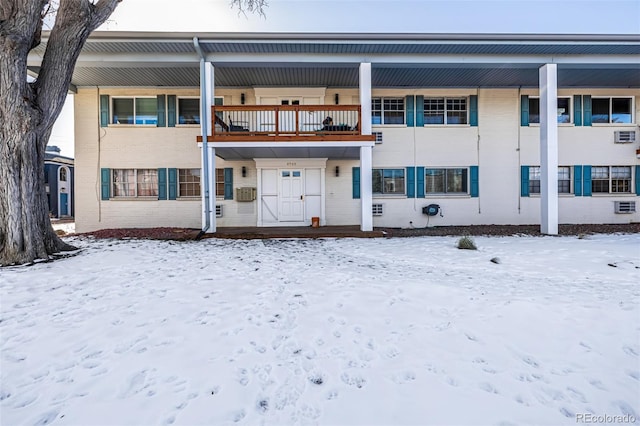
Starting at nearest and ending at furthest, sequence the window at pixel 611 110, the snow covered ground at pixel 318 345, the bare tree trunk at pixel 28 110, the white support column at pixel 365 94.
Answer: the snow covered ground at pixel 318 345
the bare tree trunk at pixel 28 110
the white support column at pixel 365 94
the window at pixel 611 110

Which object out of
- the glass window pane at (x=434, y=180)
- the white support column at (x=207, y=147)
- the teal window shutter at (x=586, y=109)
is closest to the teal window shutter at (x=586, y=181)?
the teal window shutter at (x=586, y=109)

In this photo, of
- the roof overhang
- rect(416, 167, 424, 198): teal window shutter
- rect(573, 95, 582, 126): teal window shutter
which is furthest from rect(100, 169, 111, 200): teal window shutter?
rect(573, 95, 582, 126): teal window shutter

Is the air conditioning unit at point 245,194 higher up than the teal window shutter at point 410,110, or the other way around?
the teal window shutter at point 410,110

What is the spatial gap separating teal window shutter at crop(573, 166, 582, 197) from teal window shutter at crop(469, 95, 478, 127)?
14.6 feet

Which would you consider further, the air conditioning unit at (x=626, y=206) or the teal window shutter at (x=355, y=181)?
the air conditioning unit at (x=626, y=206)

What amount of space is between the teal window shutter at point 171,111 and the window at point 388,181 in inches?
318

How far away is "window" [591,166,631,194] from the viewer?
→ 12016 mm

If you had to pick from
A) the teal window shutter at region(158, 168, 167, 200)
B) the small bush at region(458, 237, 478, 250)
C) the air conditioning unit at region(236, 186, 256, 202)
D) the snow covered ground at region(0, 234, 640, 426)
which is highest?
the teal window shutter at region(158, 168, 167, 200)

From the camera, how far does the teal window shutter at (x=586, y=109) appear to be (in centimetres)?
1188

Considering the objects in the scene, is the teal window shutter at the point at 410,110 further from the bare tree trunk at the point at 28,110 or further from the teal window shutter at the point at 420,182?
the bare tree trunk at the point at 28,110

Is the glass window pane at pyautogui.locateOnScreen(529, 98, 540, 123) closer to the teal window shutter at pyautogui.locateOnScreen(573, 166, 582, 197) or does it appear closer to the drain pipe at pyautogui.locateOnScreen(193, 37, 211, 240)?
the teal window shutter at pyautogui.locateOnScreen(573, 166, 582, 197)

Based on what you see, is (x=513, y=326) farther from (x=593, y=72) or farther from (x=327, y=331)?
(x=593, y=72)

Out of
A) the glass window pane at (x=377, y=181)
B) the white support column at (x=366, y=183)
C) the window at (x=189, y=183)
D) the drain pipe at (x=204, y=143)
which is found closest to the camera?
the drain pipe at (x=204, y=143)

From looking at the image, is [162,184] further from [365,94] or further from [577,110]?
[577,110]
